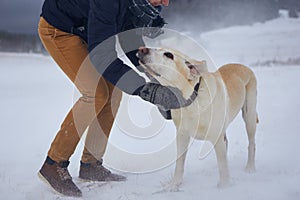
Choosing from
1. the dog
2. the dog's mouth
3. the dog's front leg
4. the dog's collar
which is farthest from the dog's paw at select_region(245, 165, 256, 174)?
the dog's mouth

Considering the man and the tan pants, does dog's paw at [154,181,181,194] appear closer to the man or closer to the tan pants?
the man

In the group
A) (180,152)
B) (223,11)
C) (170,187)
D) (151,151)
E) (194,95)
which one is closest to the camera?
(194,95)

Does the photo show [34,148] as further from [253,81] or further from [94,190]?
[253,81]

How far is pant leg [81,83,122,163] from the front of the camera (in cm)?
276

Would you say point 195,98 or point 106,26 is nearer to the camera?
point 106,26

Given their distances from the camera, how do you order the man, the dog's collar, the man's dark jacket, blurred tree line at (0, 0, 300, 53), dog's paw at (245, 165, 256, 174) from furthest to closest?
blurred tree line at (0, 0, 300, 53), dog's paw at (245, 165, 256, 174), the dog's collar, the man, the man's dark jacket

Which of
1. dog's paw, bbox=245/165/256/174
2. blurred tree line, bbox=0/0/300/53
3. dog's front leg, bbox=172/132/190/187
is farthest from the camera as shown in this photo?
blurred tree line, bbox=0/0/300/53

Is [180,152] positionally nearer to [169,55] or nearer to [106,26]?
[169,55]

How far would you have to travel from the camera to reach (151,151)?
374 centimetres

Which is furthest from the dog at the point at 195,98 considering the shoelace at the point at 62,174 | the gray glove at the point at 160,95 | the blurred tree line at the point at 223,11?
the blurred tree line at the point at 223,11

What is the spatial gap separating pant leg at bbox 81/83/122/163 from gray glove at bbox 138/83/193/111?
1.83ft

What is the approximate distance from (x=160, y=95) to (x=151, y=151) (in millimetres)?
1638

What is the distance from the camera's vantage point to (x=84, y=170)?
9.36 feet

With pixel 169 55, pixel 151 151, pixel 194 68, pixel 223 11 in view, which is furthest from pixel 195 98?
pixel 223 11
